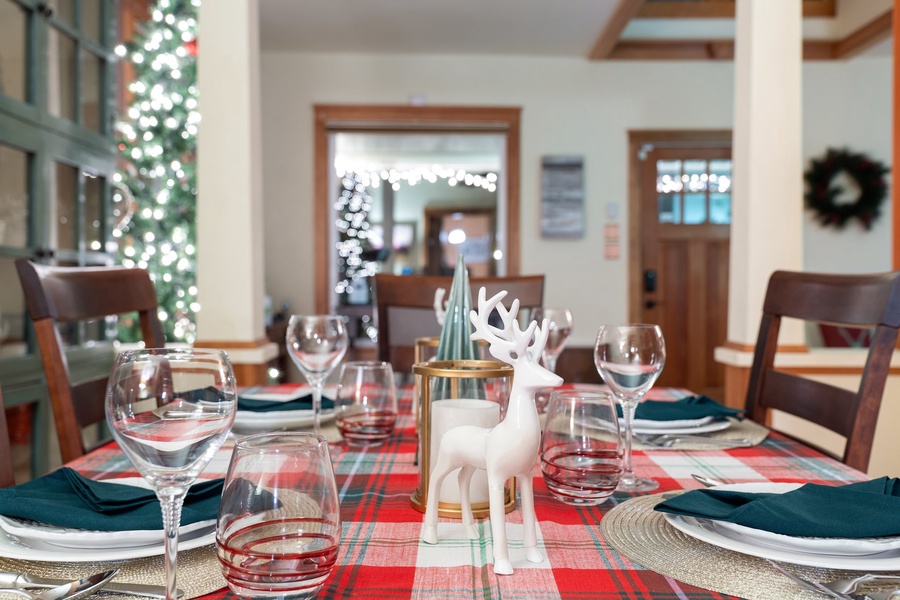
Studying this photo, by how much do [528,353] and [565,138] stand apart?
4914 mm

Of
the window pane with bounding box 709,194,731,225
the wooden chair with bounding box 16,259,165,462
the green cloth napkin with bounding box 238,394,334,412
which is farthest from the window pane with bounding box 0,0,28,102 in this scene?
the window pane with bounding box 709,194,731,225

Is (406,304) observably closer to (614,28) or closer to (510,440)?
(510,440)

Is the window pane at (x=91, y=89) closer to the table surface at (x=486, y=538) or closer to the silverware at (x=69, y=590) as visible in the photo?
the table surface at (x=486, y=538)

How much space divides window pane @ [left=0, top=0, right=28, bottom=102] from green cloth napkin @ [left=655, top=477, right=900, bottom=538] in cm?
274

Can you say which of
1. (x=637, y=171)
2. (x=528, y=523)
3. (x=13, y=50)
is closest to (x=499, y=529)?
(x=528, y=523)

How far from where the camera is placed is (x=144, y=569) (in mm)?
A: 599

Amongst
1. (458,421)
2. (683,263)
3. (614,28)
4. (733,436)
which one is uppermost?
(614,28)

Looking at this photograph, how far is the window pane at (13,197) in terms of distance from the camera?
2.60 metres

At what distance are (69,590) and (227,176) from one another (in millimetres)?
2184

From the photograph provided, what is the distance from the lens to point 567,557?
0.64m

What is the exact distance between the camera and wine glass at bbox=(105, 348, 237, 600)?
1.62 feet

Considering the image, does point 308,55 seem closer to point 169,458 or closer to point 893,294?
point 893,294

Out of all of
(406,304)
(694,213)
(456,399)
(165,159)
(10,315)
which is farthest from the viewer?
(694,213)

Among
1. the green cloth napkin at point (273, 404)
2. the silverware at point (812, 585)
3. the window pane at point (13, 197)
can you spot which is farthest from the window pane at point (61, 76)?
the silverware at point (812, 585)
